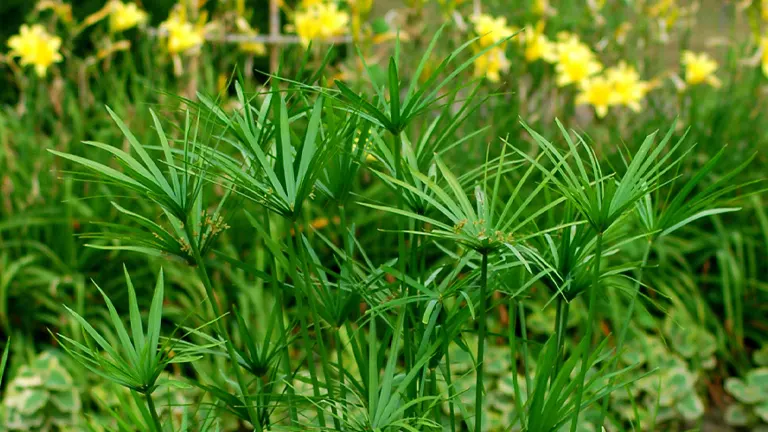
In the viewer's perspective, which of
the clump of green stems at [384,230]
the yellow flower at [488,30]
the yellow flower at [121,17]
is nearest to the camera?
the clump of green stems at [384,230]

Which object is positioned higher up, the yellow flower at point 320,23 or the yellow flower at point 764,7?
the yellow flower at point 764,7

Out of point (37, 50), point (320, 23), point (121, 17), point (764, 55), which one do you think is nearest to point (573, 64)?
point (764, 55)

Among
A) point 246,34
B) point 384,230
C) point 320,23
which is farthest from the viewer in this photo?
point 246,34

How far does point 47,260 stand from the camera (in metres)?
2.96

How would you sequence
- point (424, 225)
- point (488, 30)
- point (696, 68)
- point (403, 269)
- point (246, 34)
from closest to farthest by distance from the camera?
point (403, 269), point (424, 225), point (488, 30), point (696, 68), point (246, 34)

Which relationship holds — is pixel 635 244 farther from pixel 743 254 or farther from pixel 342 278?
pixel 342 278

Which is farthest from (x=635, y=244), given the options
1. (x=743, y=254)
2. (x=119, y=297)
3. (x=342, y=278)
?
(x=342, y=278)

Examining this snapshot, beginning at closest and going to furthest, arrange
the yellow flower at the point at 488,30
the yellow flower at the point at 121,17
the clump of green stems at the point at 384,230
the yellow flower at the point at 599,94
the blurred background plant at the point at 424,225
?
the clump of green stems at the point at 384,230 < the blurred background plant at the point at 424,225 < the yellow flower at the point at 488,30 < the yellow flower at the point at 599,94 < the yellow flower at the point at 121,17

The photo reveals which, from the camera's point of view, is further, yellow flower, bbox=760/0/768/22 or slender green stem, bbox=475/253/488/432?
yellow flower, bbox=760/0/768/22

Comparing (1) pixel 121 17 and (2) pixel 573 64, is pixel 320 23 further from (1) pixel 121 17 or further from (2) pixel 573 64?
(2) pixel 573 64

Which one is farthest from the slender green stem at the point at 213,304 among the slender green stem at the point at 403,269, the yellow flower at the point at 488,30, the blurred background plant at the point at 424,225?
the yellow flower at the point at 488,30

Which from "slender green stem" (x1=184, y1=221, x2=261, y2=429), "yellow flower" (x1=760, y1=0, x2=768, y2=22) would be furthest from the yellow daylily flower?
"slender green stem" (x1=184, y1=221, x2=261, y2=429)

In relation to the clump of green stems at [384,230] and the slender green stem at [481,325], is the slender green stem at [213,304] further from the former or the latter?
the slender green stem at [481,325]

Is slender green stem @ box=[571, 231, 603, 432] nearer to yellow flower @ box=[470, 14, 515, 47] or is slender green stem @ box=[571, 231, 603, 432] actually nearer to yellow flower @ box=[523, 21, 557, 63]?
yellow flower @ box=[470, 14, 515, 47]
